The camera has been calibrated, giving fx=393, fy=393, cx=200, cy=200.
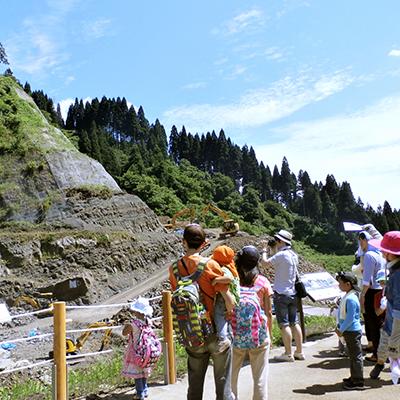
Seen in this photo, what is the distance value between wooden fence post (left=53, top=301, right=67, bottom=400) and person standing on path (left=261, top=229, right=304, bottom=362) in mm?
3110

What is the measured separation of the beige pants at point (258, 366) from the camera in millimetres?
4059

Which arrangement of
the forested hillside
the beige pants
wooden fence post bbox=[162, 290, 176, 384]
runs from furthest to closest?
the forested hillside, wooden fence post bbox=[162, 290, 176, 384], the beige pants

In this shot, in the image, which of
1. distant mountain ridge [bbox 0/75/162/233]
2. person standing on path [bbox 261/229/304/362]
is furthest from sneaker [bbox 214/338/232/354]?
distant mountain ridge [bbox 0/75/162/233]

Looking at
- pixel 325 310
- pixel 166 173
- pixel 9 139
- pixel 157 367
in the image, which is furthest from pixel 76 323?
pixel 166 173

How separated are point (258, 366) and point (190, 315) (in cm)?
127

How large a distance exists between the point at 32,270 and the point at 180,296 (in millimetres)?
23229

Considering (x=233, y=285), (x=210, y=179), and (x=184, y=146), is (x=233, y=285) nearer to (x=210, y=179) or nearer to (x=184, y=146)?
(x=210, y=179)

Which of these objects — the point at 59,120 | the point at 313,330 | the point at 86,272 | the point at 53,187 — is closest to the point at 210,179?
the point at 59,120

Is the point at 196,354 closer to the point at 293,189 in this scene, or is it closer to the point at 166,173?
the point at 166,173

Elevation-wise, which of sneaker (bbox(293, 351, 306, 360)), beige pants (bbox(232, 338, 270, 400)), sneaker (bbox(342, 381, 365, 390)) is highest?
beige pants (bbox(232, 338, 270, 400))

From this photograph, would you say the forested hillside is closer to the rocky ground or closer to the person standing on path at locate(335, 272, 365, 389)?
the rocky ground

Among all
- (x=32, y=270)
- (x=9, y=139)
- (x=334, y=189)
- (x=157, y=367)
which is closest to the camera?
(x=157, y=367)

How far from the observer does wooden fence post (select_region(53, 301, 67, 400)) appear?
4473 mm

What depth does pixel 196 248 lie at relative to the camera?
3.78 meters
